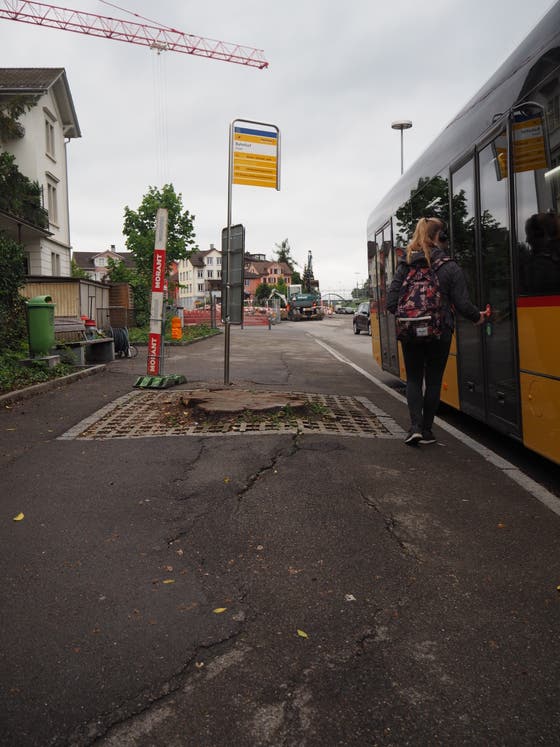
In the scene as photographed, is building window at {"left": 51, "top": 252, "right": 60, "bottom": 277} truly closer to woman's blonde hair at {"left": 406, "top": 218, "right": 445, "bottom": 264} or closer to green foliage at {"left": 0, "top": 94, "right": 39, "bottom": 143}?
green foliage at {"left": 0, "top": 94, "right": 39, "bottom": 143}

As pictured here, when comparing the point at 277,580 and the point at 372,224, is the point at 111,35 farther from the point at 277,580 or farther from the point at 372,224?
the point at 277,580

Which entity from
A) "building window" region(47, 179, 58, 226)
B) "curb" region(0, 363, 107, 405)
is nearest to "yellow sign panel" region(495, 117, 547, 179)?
"curb" region(0, 363, 107, 405)

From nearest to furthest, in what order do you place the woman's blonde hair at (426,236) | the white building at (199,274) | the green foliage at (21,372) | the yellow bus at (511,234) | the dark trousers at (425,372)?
the yellow bus at (511,234) → the woman's blonde hair at (426,236) → the dark trousers at (425,372) → the green foliage at (21,372) → the white building at (199,274)

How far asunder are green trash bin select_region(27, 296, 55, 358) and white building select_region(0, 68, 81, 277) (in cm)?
1631

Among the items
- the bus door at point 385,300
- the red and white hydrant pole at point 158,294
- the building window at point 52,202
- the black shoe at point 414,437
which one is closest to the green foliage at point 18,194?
the building window at point 52,202

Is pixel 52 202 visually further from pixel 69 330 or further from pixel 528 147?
pixel 528 147

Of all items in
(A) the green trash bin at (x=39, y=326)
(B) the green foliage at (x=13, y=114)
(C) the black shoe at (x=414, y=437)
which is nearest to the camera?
(C) the black shoe at (x=414, y=437)

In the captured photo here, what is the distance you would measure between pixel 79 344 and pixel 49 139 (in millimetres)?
23218

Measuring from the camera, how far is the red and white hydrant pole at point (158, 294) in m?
9.69

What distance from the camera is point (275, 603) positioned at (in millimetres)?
2789

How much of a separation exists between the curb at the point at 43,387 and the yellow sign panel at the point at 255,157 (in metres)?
4.30

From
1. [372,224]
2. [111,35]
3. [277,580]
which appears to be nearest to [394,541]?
[277,580]

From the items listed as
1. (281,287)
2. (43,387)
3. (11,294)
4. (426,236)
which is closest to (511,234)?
(426,236)

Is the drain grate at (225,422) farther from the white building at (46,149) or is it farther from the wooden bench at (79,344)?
the white building at (46,149)
